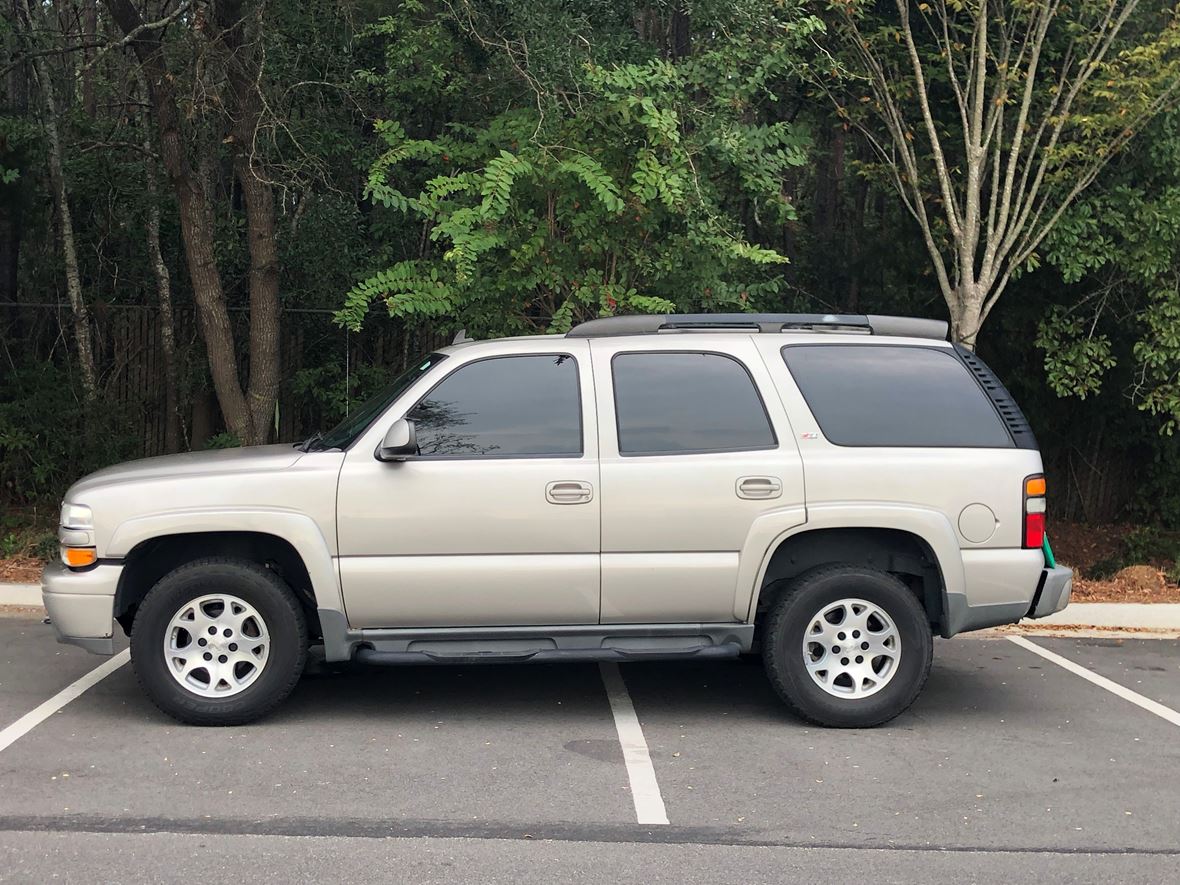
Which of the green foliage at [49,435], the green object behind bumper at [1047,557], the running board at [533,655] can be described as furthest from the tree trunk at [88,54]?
the green object behind bumper at [1047,557]

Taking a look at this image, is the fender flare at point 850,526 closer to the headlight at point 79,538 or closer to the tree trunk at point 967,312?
the headlight at point 79,538

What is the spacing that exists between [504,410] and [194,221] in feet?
19.1

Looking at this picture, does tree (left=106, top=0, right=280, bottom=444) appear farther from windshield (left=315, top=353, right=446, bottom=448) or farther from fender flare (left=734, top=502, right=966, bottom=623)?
fender flare (left=734, top=502, right=966, bottom=623)

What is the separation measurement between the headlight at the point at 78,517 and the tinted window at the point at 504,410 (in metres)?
1.61

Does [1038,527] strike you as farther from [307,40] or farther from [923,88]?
[307,40]

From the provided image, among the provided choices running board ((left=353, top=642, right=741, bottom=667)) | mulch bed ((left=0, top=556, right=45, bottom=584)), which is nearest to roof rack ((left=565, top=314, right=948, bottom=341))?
running board ((left=353, top=642, right=741, bottom=667))

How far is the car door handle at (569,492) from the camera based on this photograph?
6.12m

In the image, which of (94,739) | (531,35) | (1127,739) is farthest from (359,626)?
(531,35)

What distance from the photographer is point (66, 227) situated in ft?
40.7

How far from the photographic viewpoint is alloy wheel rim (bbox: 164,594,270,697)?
6.09m

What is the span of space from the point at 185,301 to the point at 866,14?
7472 millimetres

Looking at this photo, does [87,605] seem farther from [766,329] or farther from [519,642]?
[766,329]

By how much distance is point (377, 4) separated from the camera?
37.0ft

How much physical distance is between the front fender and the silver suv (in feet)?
0.03
